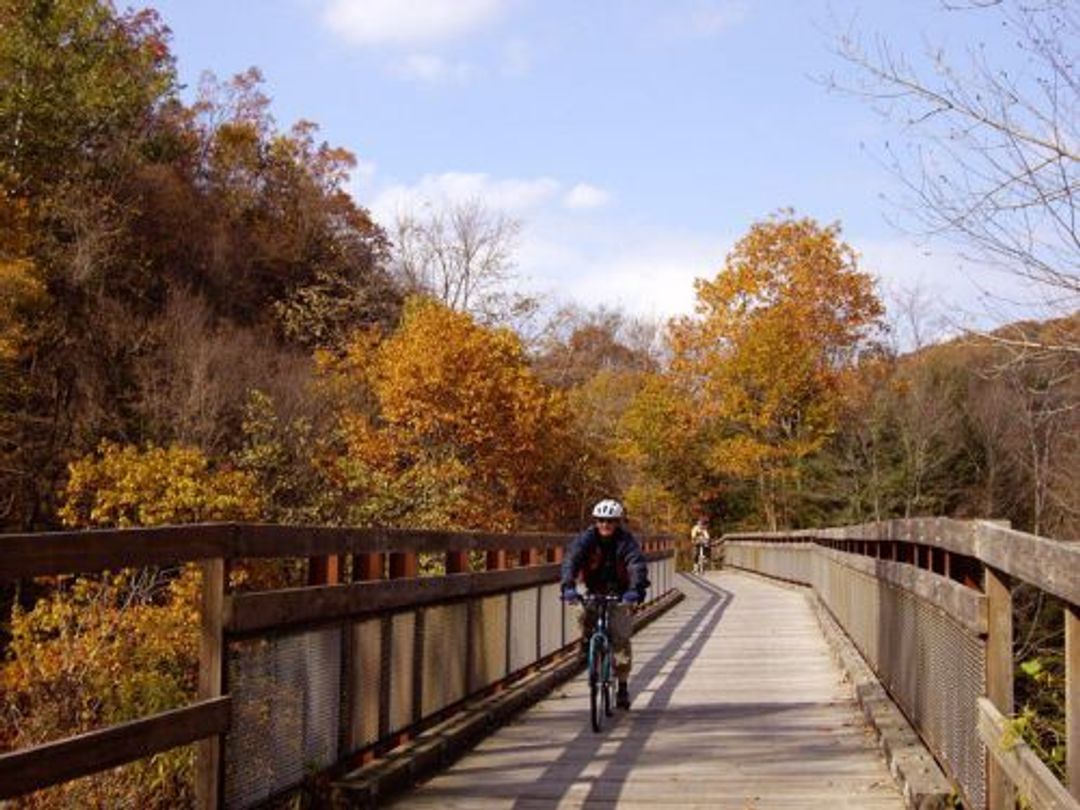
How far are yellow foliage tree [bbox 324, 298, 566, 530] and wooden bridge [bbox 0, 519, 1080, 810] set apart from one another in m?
26.4

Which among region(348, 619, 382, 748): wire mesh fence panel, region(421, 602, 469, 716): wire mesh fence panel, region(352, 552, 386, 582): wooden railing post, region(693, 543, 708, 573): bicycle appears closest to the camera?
region(348, 619, 382, 748): wire mesh fence panel

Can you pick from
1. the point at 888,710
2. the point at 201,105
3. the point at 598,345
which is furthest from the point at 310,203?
the point at 888,710

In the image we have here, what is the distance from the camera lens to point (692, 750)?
331 inches

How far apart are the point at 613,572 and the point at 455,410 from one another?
30556 mm

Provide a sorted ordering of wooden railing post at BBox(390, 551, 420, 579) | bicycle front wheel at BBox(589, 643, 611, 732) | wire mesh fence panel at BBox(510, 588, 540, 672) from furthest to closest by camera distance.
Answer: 1. wire mesh fence panel at BBox(510, 588, 540, 672)
2. bicycle front wheel at BBox(589, 643, 611, 732)
3. wooden railing post at BBox(390, 551, 420, 579)

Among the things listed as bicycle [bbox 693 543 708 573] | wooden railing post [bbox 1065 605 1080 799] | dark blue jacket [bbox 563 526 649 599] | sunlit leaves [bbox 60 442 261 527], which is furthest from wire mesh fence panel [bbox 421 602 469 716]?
bicycle [bbox 693 543 708 573]

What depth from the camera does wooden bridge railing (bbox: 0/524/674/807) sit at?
13.8 ft

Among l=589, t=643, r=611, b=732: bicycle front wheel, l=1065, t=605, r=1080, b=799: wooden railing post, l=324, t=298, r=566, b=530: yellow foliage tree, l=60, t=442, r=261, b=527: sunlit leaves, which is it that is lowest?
l=589, t=643, r=611, b=732: bicycle front wheel

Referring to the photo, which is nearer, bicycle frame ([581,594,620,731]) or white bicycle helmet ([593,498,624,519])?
bicycle frame ([581,594,620,731])

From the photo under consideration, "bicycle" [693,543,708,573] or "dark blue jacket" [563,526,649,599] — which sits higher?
"dark blue jacket" [563,526,649,599]

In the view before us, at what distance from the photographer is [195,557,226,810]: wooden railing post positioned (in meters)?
5.05

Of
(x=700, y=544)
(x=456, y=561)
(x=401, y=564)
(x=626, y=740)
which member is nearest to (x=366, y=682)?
(x=401, y=564)

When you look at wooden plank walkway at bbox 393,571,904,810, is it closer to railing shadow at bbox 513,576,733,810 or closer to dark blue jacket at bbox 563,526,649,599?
railing shadow at bbox 513,576,733,810

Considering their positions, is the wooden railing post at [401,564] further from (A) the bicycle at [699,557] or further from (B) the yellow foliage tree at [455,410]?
(A) the bicycle at [699,557]
